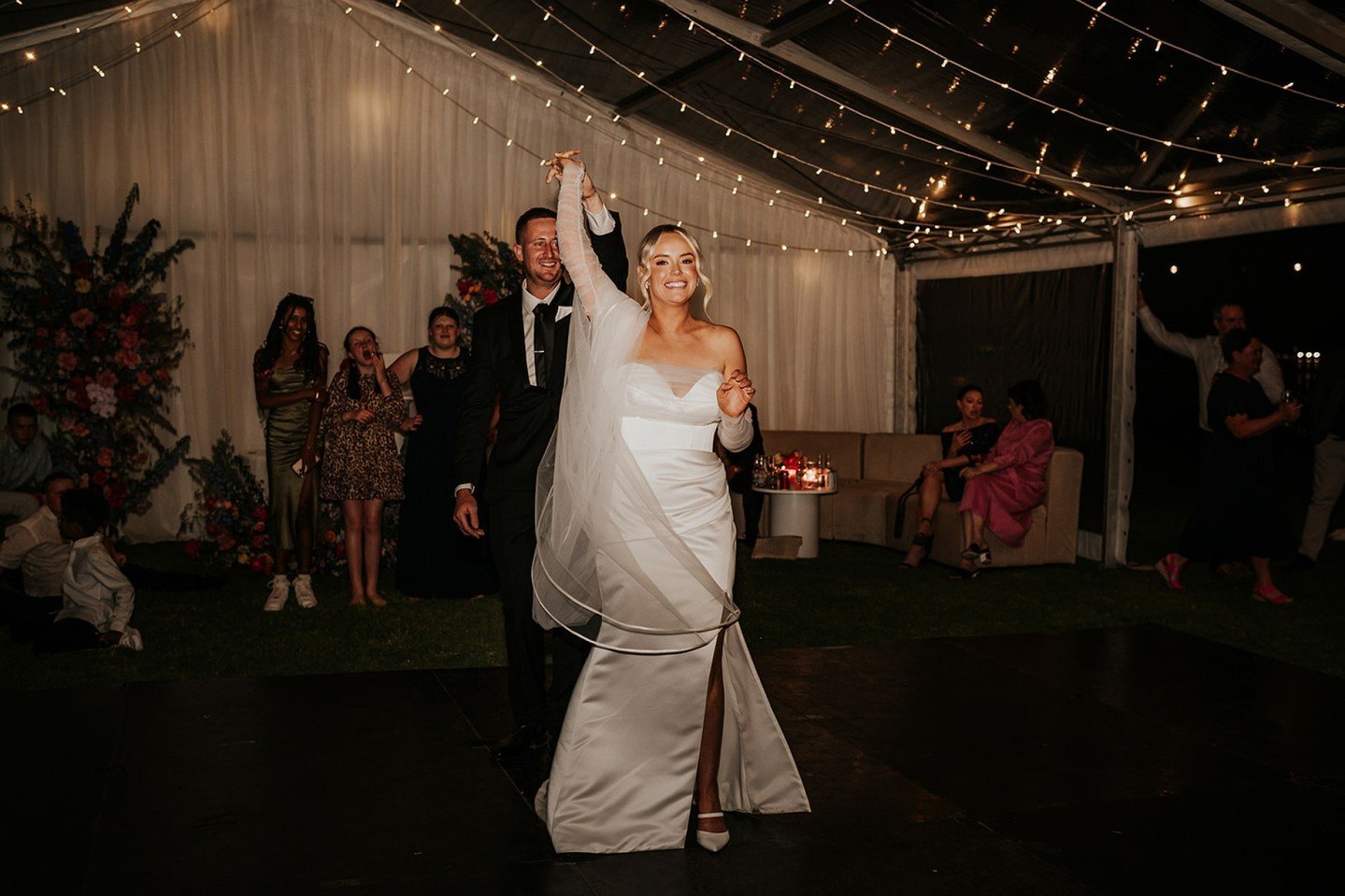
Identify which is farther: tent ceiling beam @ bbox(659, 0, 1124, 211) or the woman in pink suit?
the woman in pink suit

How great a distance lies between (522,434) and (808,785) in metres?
1.43

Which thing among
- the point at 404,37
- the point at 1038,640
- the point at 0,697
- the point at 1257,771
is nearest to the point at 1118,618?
the point at 1038,640

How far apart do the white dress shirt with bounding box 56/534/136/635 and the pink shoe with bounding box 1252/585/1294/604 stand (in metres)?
6.19

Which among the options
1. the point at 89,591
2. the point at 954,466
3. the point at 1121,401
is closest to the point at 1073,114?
the point at 1121,401

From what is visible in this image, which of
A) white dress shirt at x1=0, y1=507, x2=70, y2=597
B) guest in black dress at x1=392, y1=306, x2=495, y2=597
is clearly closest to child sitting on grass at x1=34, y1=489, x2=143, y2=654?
white dress shirt at x1=0, y1=507, x2=70, y2=597

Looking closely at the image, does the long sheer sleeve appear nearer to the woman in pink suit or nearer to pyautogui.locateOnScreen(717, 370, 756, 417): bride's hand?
pyautogui.locateOnScreen(717, 370, 756, 417): bride's hand

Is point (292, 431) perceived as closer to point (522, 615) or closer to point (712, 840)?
point (522, 615)

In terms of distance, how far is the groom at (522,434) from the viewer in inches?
153

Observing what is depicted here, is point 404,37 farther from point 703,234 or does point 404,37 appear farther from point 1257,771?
point 1257,771

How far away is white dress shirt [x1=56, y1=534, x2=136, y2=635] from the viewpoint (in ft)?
18.5

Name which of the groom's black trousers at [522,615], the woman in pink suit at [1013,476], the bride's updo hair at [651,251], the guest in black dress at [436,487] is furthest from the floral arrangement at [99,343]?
the bride's updo hair at [651,251]

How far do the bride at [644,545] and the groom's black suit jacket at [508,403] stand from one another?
52 cm

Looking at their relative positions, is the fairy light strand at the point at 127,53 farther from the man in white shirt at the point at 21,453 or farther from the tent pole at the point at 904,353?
the tent pole at the point at 904,353

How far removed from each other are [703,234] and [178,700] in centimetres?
724
